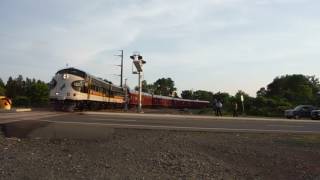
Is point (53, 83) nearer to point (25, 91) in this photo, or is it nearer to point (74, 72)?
point (74, 72)

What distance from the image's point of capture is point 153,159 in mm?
11766

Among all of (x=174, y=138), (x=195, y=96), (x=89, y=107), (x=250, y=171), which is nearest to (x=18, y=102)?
(x=89, y=107)

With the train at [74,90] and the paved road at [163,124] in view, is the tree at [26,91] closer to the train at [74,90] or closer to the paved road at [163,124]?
the train at [74,90]

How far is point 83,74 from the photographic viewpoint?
1604 inches

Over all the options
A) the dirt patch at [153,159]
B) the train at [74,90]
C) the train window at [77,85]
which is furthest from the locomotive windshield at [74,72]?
the dirt patch at [153,159]

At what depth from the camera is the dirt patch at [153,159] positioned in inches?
408

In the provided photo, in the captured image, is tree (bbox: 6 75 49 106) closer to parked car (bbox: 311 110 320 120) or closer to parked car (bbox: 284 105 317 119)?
parked car (bbox: 284 105 317 119)

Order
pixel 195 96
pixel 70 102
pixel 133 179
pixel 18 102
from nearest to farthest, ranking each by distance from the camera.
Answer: pixel 133 179 → pixel 70 102 → pixel 18 102 → pixel 195 96

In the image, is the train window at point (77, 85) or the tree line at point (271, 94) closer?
the train window at point (77, 85)

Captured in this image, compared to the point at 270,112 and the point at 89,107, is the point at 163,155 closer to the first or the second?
the point at 89,107

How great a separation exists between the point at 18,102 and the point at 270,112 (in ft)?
110

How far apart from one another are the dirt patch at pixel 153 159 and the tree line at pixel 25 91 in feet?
184

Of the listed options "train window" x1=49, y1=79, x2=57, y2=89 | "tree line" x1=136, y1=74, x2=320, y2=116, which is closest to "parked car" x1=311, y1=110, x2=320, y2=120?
"tree line" x1=136, y1=74, x2=320, y2=116

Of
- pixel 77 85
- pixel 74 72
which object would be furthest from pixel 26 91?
pixel 77 85
